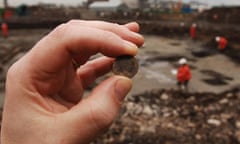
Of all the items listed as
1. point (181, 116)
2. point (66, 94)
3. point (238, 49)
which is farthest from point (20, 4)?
point (66, 94)

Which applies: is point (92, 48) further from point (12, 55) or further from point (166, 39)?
point (166, 39)

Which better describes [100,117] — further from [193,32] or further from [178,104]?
[193,32]

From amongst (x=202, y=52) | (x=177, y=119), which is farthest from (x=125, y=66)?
(x=202, y=52)

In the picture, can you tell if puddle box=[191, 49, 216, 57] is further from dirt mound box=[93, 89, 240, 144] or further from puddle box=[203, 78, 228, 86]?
dirt mound box=[93, 89, 240, 144]

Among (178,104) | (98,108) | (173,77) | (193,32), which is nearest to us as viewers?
(98,108)

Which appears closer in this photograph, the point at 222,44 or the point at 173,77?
the point at 173,77

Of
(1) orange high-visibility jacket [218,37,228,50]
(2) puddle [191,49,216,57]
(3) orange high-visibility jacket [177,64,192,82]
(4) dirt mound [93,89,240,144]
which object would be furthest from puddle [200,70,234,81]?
(1) orange high-visibility jacket [218,37,228,50]
